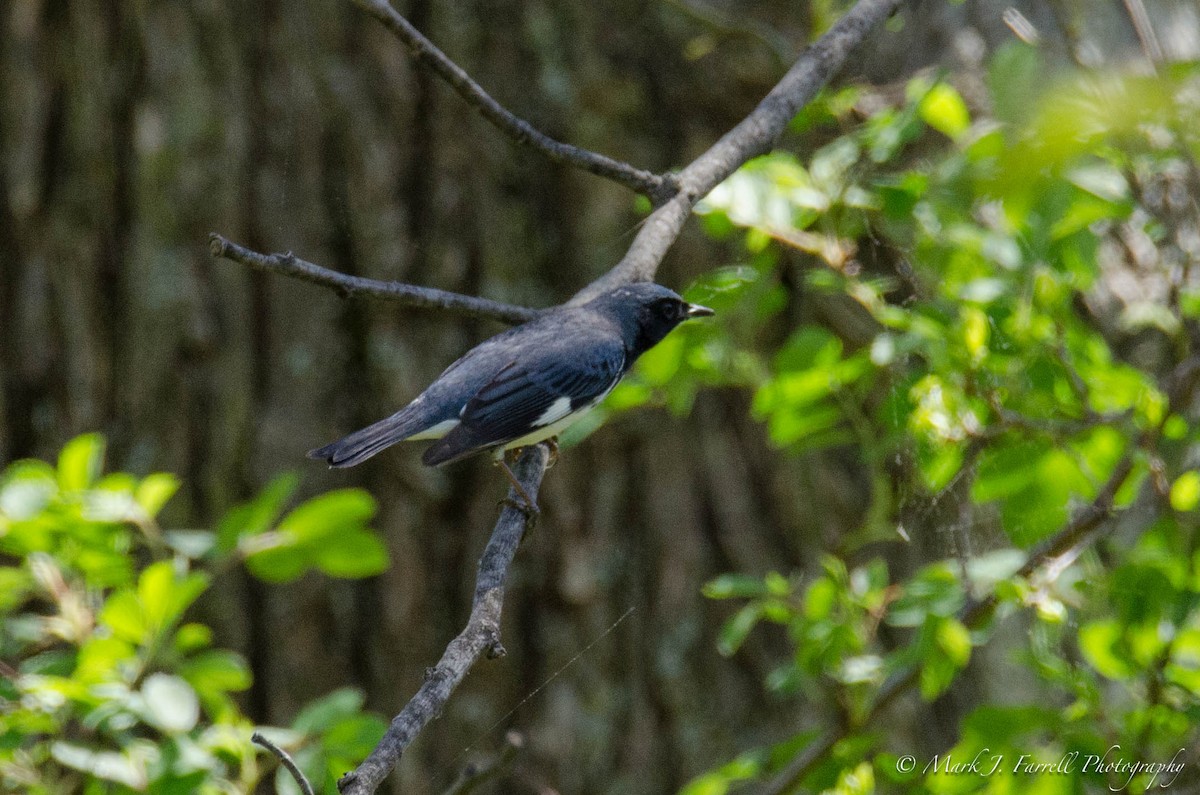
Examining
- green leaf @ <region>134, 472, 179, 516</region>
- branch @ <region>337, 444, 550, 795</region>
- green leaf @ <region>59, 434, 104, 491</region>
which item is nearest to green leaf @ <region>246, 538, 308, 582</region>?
green leaf @ <region>134, 472, 179, 516</region>

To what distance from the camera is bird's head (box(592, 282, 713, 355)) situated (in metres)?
3.04

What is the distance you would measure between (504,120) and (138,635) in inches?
53.2

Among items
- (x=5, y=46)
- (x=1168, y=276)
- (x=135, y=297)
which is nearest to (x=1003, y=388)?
(x=1168, y=276)

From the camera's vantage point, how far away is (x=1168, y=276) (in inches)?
127

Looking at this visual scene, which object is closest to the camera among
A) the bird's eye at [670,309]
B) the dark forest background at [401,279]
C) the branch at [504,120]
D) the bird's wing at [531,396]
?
the branch at [504,120]

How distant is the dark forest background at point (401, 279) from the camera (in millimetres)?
3738

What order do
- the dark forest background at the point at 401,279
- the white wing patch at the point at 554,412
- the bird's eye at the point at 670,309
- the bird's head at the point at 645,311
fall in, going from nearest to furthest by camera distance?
the white wing patch at the point at 554,412 < the bird's head at the point at 645,311 < the bird's eye at the point at 670,309 < the dark forest background at the point at 401,279

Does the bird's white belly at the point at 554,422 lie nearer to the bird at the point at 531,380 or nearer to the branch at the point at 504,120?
the bird at the point at 531,380

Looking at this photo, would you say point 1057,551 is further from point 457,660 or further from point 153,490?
point 153,490

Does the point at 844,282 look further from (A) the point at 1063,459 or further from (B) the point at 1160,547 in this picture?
(B) the point at 1160,547

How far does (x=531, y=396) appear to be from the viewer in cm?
289

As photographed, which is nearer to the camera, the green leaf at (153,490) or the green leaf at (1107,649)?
the green leaf at (1107,649)

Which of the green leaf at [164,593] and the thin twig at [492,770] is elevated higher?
the green leaf at [164,593]

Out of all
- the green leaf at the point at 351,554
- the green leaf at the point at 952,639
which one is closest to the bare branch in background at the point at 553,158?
the green leaf at the point at 351,554
